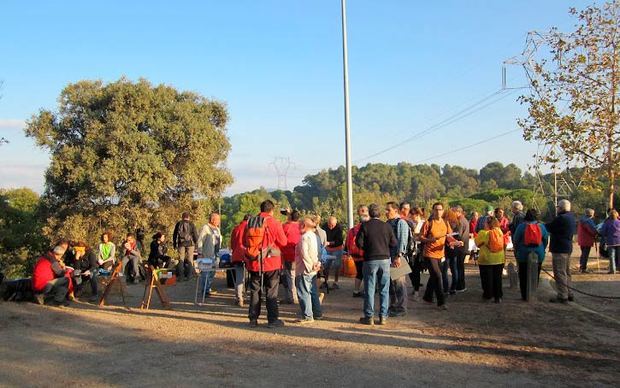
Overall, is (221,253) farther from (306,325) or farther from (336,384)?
(336,384)

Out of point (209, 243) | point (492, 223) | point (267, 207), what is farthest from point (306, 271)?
point (492, 223)

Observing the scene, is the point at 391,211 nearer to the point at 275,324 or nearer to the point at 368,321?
the point at 368,321

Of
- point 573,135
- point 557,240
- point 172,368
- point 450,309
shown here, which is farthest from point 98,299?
point 573,135

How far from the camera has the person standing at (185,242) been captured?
44.9 ft

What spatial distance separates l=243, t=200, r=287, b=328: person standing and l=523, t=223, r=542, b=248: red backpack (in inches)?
196

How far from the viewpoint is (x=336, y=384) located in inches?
213

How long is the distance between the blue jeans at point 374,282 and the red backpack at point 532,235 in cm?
344

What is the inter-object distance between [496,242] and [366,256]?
313cm

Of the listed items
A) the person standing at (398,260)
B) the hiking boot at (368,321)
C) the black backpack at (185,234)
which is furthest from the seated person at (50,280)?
the person standing at (398,260)

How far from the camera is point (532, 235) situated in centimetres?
1011

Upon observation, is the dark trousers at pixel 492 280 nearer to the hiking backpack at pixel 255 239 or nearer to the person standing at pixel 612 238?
the hiking backpack at pixel 255 239

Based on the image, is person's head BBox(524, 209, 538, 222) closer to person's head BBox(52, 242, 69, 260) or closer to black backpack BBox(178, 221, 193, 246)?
black backpack BBox(178, 221, 193, 246)

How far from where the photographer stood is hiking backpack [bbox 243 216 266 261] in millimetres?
8125

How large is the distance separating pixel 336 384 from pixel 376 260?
308cm
